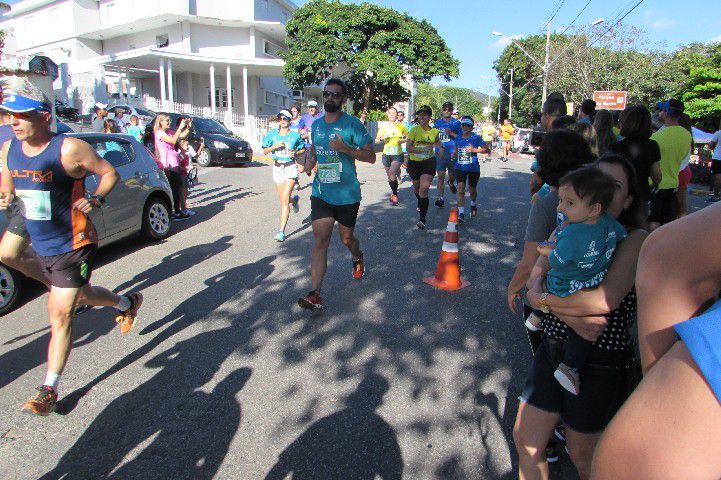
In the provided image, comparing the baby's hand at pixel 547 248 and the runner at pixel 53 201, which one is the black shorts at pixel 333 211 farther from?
the baby's hand at pixel 547 248

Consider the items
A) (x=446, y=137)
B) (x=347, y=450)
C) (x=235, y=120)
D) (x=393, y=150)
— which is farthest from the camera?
(x=235, y=120)

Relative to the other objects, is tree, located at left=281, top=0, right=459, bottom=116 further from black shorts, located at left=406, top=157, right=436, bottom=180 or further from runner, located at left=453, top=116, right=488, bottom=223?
black shorts, located at left=406, top=157, right=436, bottom=180

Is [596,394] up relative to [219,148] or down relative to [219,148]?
down

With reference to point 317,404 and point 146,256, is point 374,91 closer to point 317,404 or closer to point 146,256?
point 146,256

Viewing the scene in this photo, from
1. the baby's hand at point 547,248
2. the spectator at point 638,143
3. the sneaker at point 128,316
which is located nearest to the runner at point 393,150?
the spectator at point 638,143

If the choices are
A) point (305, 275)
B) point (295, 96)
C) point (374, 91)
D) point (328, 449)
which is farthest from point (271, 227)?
point (295, 96)

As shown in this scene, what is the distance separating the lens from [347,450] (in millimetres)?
2633

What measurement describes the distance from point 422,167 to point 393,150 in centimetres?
225

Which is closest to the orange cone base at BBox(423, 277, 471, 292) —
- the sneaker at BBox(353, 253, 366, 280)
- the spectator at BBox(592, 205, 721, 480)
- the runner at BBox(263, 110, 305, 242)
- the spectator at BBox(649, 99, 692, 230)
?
the sneaker at BBox(353, 253, 366, 280)

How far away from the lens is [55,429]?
288 cm

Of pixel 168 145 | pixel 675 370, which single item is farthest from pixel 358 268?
pixel 168 145

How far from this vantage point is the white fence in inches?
985

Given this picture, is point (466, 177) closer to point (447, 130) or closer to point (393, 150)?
point (447, 130)

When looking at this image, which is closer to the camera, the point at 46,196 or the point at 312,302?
the point at 46,196
